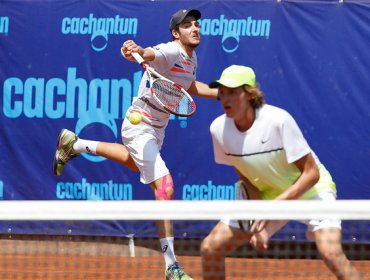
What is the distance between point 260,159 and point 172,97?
5.09ft

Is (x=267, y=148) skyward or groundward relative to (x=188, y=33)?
groundward

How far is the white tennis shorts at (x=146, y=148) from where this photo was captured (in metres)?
6.14

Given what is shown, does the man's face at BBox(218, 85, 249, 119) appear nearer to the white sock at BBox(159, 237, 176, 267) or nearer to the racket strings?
the racket strings

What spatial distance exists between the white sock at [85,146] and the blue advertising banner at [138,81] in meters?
0.89

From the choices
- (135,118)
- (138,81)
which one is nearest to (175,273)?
(135,118)

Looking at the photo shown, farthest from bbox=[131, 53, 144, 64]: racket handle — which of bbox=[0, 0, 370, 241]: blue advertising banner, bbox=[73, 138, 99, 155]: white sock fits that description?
bbox=[0, 0, 370, 241]: blue advertising banner

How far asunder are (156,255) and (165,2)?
2032 mm

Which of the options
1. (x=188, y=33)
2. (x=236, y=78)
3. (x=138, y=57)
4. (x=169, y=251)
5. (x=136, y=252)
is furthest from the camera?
(x=136, y=252)

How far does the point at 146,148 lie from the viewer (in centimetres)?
620

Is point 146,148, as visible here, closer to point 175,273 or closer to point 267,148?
point 175,273

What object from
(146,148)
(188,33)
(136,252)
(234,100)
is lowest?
(136,252)

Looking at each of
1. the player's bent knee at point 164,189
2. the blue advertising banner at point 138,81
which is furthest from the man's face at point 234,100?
the blue advertising banner at point 138,81

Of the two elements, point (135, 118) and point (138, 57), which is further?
point (135, 118)

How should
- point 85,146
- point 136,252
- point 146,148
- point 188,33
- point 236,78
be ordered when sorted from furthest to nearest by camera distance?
point 136,252 < point 85,146 < point 188,33 < point 146,148 < point 236,78
